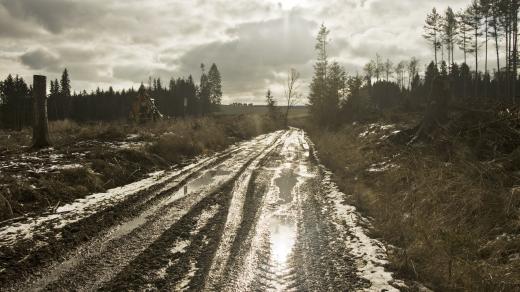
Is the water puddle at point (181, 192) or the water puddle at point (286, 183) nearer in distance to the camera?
the water puddle at point (181, 192)

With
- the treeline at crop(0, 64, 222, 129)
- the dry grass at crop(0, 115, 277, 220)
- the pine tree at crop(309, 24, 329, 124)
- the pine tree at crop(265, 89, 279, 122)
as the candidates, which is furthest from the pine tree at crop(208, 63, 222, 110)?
the dry grass at crop(0, 115, 277, 220)

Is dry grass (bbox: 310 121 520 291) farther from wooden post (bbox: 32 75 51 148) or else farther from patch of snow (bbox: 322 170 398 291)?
wooden post (bbox: 32 75 51 148)

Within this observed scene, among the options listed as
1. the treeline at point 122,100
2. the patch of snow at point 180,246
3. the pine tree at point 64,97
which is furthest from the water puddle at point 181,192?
the pine tree at point 64,97

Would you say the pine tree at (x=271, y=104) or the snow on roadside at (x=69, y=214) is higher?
the pine tree at (x=271, y=104)

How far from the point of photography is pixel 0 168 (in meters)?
8.81

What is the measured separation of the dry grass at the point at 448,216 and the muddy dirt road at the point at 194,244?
53 cm

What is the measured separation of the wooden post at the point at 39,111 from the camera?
40.3 ft

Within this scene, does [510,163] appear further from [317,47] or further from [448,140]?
[317,47]

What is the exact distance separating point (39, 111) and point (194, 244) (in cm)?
1006

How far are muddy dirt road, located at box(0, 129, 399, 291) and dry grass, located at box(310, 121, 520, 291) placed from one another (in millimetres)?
534

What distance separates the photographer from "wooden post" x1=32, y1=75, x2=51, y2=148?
12.3 meters

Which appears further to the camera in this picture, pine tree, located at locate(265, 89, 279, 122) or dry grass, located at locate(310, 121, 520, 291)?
pine tree, located at locate(265, 89, 279, 122)

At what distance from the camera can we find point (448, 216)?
20.2ft

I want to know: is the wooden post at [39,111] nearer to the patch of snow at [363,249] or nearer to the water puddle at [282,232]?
the water puddle at [282,232]
